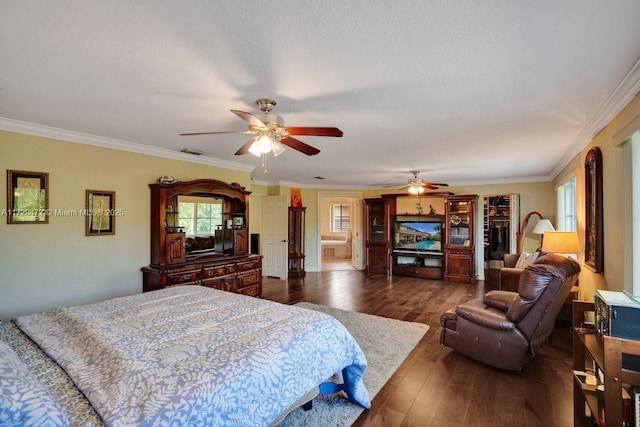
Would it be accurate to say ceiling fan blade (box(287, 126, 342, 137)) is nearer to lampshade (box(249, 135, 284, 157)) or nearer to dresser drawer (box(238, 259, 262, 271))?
lampshade (box(249, 135, 284, 157))

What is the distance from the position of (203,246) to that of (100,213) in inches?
56.8

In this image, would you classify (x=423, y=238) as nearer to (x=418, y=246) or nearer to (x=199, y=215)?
(x=418, y=246)

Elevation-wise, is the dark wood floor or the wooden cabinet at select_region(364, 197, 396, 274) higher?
the wooden cabinet at select_region(364, 197, 396, 274)

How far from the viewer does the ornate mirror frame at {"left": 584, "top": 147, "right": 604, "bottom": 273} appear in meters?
2.77

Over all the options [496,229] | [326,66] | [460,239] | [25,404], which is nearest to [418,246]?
[460,239]

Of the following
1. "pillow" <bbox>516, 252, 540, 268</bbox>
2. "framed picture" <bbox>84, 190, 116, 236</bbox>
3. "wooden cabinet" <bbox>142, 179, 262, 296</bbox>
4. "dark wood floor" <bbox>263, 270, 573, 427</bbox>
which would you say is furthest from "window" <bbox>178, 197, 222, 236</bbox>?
"pillow" <bbox>516, 252, 540, 268</bbox>

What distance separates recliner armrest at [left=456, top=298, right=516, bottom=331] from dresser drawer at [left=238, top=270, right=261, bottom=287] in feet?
10.3

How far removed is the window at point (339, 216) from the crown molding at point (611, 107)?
784 cm

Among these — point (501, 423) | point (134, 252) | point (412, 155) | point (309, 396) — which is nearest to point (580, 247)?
point (412, 155)

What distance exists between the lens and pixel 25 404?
39.4 inches

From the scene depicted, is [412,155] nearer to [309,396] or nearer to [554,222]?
[309,396]

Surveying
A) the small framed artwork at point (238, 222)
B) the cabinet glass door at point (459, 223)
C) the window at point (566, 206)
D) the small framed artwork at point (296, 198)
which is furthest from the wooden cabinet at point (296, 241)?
the window at point (566, 206)

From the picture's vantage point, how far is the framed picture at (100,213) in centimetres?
344

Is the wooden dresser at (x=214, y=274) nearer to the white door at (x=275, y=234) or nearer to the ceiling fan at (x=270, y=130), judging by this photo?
the white door at (x=275, y=234)
